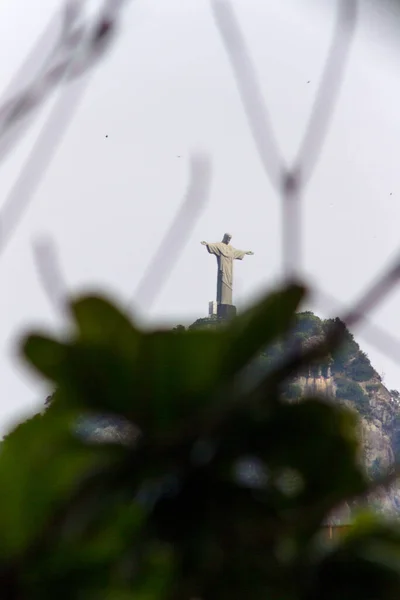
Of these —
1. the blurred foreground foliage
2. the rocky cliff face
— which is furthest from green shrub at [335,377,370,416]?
the blurred foreground foliage

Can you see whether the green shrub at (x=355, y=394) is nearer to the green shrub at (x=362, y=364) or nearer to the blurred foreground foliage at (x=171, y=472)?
the green shrub at (x=362, y=364)

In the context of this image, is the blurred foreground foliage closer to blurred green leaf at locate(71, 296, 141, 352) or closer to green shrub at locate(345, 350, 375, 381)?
blurred green leaf at locate(71, 296, 141, 352)

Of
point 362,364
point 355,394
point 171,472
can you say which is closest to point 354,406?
point 171,472

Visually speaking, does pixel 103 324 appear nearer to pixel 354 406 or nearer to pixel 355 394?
pixel 354 406
